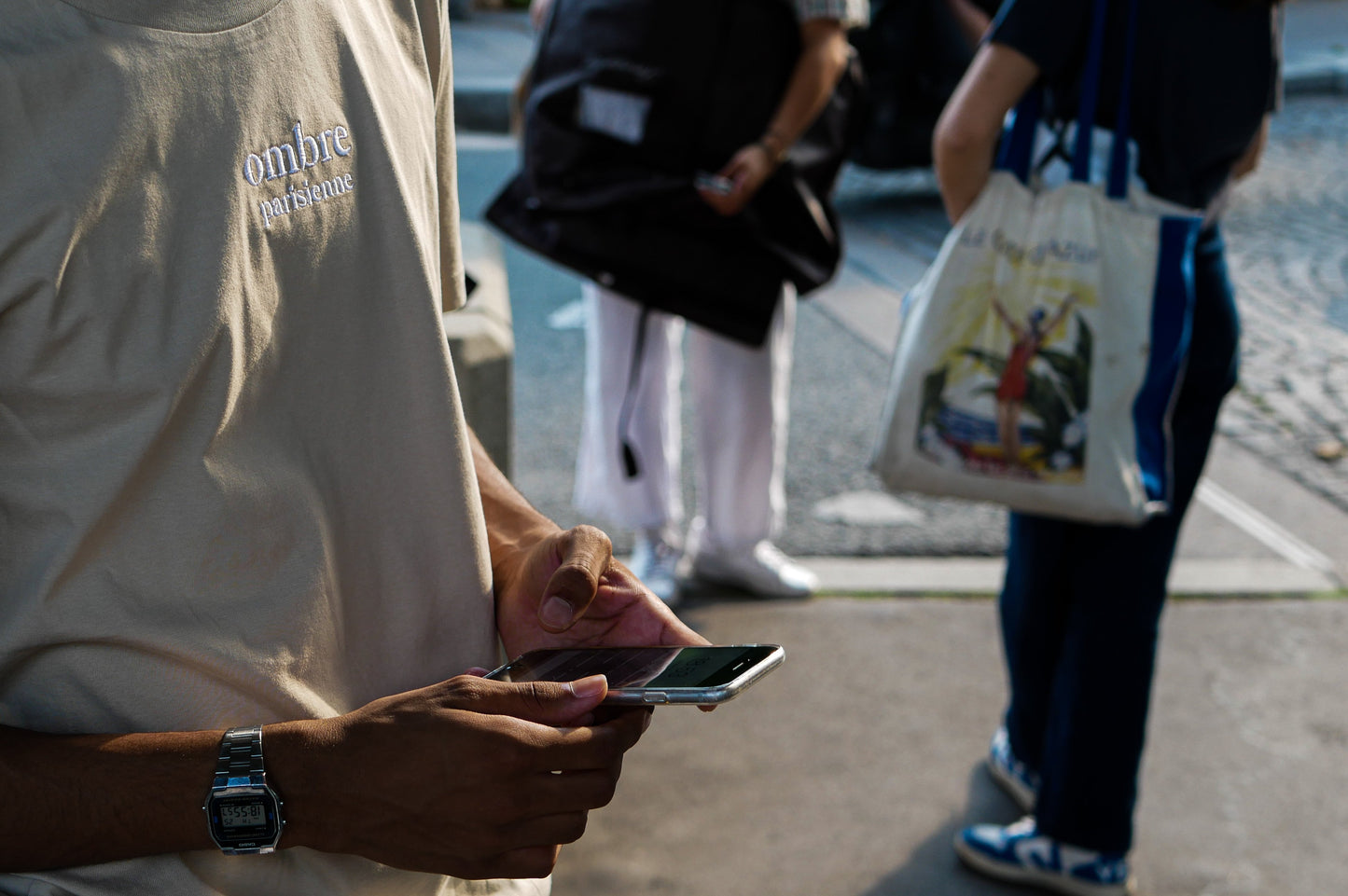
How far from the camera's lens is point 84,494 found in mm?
1032

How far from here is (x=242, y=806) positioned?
1071 millimetres

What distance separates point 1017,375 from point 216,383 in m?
1.83

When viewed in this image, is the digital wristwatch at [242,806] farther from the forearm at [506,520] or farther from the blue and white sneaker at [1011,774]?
the blue and white sneaker at [1011,774]

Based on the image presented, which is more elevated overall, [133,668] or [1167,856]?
[133,668]

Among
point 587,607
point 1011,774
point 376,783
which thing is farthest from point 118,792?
point 1011,774

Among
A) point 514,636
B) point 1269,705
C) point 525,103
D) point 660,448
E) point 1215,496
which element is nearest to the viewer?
point 514,636

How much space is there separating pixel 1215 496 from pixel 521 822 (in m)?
4.22

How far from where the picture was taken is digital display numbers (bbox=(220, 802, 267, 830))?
1071 millimetres

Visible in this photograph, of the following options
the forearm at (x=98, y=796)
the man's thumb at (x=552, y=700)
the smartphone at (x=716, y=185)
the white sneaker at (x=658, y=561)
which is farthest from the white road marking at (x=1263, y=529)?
the forearm at (x=98, y=796)

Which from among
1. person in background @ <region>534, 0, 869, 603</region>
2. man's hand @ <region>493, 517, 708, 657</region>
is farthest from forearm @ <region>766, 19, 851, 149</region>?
man's hand @ <region>493, 517, 708, 657</region>

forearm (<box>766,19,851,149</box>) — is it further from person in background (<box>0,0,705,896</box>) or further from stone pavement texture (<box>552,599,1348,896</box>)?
person in background (<box>0,0,705,896</box>)

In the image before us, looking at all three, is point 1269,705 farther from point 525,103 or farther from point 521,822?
point 521,822

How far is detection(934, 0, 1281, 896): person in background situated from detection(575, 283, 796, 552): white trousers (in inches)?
45.7

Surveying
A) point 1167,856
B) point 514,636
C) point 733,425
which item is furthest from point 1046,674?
point 514,636
